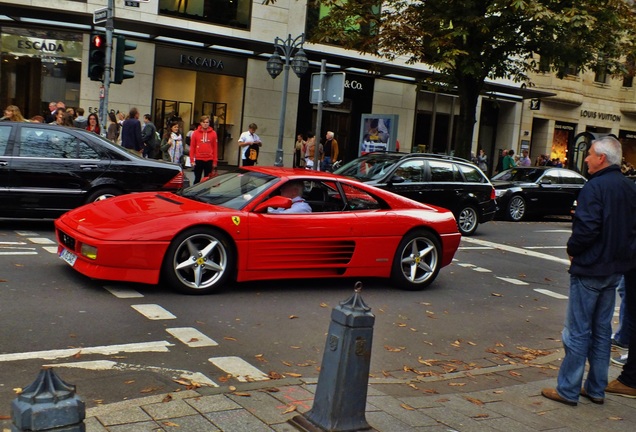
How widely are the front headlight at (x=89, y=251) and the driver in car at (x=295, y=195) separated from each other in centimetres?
206

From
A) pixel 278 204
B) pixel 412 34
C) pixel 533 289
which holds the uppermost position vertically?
pixel 412 34

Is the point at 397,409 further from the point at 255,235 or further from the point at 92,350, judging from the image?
the point at 255,235

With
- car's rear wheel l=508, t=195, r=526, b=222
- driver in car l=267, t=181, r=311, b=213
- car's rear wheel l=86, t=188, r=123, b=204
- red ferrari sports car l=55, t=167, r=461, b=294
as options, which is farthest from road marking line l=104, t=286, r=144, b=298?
car's rear wheel l=508, t=195, r=526, b=222

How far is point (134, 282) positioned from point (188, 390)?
11.5ft

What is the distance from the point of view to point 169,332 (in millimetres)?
6457

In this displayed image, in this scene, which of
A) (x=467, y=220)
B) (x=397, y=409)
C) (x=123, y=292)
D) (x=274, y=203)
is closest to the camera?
(x=397, y=409)

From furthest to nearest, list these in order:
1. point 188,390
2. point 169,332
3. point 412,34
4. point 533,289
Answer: point 412,34 → point 533,289 → point 169,332 → point 188,390

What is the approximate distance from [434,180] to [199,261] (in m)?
8.17

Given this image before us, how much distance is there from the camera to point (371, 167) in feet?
48.8

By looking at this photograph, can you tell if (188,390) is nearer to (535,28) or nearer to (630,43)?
(535,28)

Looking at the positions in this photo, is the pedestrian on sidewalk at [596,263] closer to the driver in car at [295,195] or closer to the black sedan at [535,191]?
the driver in car at [295,195]

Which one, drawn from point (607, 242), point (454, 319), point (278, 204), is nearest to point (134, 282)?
point (278, 204)

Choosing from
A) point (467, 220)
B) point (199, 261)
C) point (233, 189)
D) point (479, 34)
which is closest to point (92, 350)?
point (199, 261)

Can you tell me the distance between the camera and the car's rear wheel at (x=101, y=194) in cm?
1149
